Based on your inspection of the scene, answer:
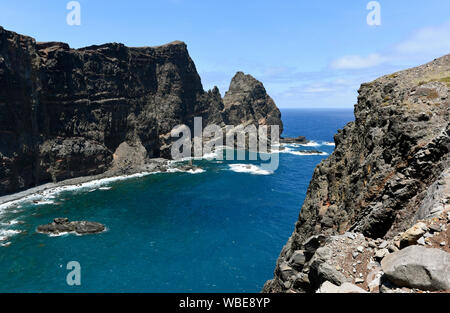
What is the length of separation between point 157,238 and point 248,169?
6645cm

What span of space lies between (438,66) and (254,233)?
152 feet

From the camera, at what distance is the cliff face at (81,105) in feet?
264

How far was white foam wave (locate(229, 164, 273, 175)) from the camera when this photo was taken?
114 metres

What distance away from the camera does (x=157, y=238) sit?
57.9 meters

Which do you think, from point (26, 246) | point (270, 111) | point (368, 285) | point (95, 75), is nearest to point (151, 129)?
point (95, 75)

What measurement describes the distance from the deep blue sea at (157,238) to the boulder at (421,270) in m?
36.7

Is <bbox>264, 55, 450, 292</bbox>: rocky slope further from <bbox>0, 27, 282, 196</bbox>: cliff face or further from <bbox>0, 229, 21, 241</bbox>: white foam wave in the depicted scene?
<bbox>0, 27, 282, 196</bbox>: cliff face

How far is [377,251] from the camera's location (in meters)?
13.0

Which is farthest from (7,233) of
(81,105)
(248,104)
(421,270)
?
(248,104)

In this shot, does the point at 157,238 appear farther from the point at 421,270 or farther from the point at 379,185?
the point at 421,270

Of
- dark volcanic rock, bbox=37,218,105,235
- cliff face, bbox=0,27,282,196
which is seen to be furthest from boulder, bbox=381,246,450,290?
cliff face, bbox=0,27,282,196

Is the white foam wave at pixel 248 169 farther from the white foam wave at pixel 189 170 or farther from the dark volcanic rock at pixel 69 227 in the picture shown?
the dark volcanic rock at pixel 69 227

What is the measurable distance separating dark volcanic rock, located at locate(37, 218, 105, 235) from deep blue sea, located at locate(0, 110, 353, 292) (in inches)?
71.5
